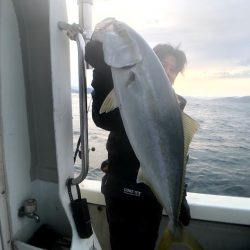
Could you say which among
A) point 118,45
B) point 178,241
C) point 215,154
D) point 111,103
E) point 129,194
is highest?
point 118,45

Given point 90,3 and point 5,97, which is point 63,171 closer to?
point 5,97

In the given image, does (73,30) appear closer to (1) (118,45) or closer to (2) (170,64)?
(1) (118,45)

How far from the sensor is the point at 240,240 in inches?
123

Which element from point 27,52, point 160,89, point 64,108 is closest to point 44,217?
point 64,108

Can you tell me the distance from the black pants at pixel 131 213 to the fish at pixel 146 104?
1.97 ft

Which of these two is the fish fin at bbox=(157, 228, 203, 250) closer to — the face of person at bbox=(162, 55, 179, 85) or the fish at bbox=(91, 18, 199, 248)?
the fish at bbox=(91, 18, 199, 248)

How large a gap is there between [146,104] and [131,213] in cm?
111

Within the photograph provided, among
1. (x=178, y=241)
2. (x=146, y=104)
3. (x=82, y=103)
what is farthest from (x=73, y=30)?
(x=178, y=241)

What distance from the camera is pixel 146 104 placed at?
→ 68.2 inches

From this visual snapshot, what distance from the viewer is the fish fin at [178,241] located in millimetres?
2178

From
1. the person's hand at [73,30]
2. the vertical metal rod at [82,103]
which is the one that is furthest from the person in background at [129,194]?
the person's hand at [73,30]

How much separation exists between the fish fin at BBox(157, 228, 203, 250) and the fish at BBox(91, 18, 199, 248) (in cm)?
47

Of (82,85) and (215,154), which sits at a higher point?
(82,85)

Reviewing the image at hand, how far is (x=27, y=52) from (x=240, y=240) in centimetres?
259
